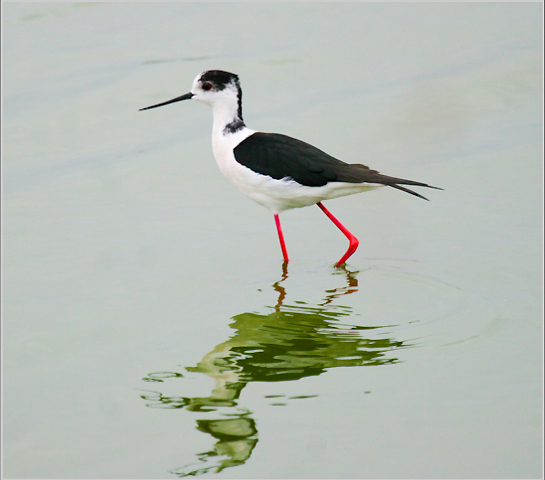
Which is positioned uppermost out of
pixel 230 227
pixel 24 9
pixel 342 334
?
pixel 24 9

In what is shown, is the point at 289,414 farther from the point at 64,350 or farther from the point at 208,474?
the point at 64,350

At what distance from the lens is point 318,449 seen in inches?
163

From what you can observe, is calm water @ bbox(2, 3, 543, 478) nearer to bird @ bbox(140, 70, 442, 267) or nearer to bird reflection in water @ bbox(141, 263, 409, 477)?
bird reflection in water @ bbox(141, 263, 409, 477)

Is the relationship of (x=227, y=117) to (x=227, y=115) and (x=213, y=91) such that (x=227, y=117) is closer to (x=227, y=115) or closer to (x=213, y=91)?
(x=227, y=115)

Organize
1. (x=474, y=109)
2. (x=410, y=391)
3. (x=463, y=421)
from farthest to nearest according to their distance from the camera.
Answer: (x=474, y=109)
(x=410, y=391)
(x=463, y=421)

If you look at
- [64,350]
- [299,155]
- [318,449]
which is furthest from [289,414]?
[299,155]

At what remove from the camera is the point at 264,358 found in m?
5.05

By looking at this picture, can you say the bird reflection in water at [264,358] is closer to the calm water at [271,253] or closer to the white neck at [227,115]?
the calm water at [271,253]

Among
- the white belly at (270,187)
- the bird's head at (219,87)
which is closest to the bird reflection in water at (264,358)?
the white belly at (270,187)

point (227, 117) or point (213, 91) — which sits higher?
point (213, 91)

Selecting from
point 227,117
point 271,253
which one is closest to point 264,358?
point 271,253

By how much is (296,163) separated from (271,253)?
30.3 inches

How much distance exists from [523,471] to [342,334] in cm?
159

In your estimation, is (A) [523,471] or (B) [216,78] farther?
(B) [216,78]
